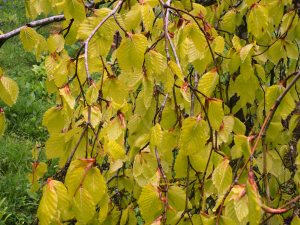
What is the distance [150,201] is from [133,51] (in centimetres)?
35

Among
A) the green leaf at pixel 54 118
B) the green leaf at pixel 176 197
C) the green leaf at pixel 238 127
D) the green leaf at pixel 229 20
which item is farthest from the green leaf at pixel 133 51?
the green leaf at pixel 229 20

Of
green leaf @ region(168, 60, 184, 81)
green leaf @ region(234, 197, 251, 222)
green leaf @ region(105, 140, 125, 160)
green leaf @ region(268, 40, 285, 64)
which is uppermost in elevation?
green leaf @ region(168, 60, 184, 81)

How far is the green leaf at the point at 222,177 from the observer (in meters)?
1.27

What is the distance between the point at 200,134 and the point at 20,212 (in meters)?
2.81

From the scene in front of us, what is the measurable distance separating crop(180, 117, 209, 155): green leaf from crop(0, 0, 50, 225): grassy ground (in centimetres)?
249

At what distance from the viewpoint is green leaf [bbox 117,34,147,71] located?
124 centimetres

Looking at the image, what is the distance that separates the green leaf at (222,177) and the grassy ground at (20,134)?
8.08 feet

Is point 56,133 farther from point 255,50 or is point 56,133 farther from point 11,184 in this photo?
point 11,184

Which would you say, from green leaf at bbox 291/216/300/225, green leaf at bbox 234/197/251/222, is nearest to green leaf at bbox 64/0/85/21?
green leaf at bbox 234/197/251/222

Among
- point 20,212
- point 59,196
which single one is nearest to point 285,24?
point 59,196

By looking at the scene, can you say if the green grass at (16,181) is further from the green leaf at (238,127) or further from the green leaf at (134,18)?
the green leaf at (134,18)

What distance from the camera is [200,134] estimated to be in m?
1.23

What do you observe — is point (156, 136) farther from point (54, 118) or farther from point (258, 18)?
point (258, 18)

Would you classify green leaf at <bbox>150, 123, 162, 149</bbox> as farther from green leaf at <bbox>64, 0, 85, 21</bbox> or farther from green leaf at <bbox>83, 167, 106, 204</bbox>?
green leaf at <bbox>64, 0, 85, 21</bbox>
